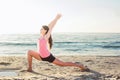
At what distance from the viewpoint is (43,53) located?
373 inches

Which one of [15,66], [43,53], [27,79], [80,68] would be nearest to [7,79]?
[27,79]

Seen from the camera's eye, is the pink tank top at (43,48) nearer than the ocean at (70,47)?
Yes

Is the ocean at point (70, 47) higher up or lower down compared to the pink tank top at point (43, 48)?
lower down

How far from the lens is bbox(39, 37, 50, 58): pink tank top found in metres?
9.25

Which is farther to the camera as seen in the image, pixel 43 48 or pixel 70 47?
pixel 70 47

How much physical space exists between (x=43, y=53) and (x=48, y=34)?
73 cm

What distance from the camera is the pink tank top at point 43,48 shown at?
30.3ft

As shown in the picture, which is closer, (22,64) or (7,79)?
(7,79)

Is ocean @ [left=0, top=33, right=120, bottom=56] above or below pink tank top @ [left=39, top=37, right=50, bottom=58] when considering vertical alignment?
below

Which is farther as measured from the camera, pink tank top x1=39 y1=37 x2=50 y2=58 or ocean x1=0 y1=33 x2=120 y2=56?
ocean x1=0 y1=33 x2=120 y2=56

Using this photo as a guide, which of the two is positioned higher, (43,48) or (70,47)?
(43,48)

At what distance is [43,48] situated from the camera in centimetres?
935

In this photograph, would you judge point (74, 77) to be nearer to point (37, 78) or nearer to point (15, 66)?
point (37, 78)

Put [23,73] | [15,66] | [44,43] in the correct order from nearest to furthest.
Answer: [44,43], [23,73], [15,66]
